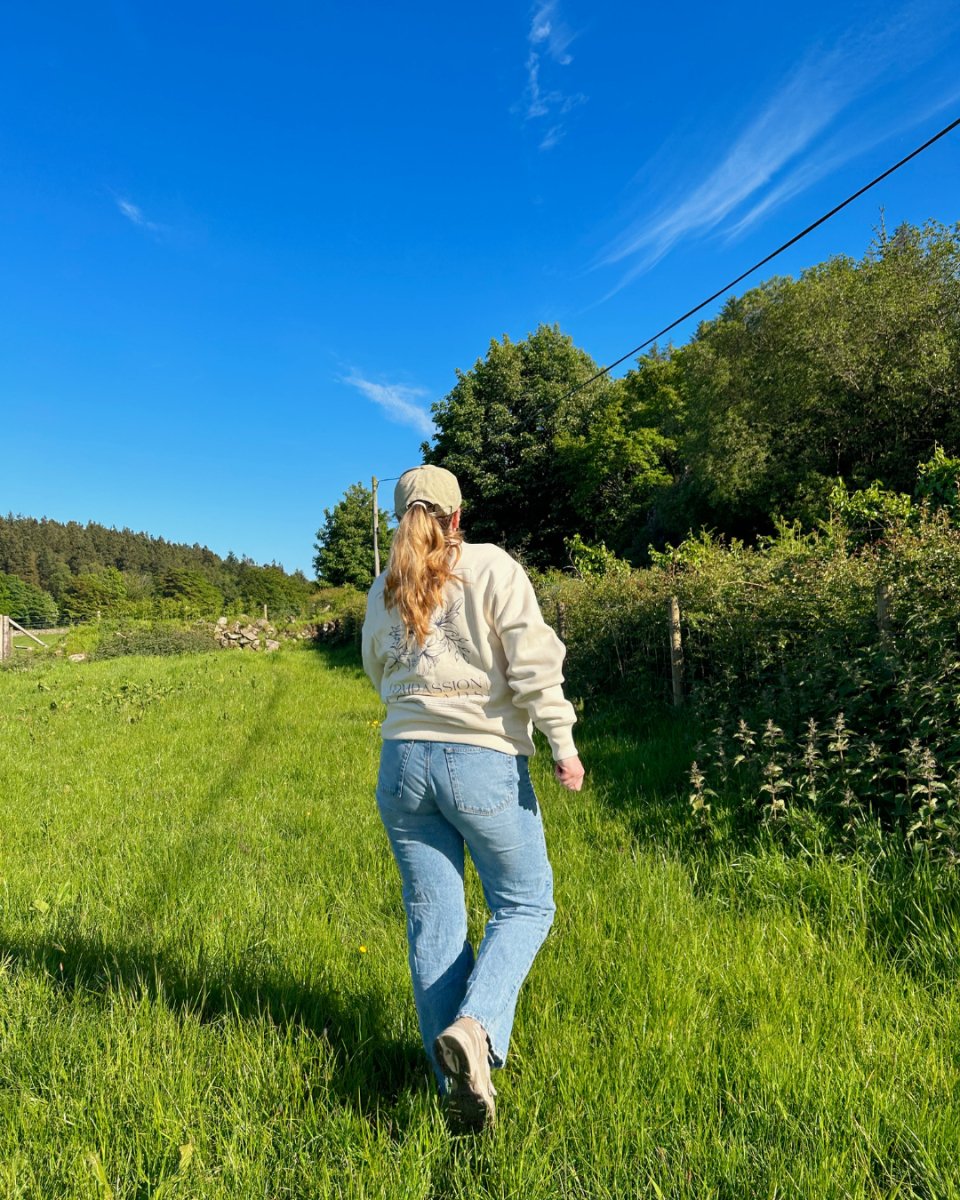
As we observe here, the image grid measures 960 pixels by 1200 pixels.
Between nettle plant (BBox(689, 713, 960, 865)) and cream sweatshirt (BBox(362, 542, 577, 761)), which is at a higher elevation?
cream sweatshirt (BBox(362, 542, 577, 761))

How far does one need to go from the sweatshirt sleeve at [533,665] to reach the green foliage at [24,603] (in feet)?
264

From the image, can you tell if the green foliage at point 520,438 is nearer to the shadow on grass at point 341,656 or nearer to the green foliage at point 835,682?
the shadow on grass at point 341,656

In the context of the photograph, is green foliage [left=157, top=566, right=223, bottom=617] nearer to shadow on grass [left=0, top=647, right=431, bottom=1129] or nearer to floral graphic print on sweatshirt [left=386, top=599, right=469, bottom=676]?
shadow on grass [left=0, top=647, right=431, bottom=1129]

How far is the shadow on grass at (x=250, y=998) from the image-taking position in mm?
1921

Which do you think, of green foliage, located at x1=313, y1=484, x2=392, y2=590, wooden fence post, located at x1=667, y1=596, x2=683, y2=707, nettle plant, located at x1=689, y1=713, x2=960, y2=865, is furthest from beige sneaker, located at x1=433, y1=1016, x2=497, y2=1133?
green foliage, located at x1=313, y1=484, x2=392, y2=590

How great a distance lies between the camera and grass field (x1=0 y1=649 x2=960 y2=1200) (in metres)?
1.54

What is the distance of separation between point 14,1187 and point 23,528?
398ft

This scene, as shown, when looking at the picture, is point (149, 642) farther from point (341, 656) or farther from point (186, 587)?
point (186, 587)

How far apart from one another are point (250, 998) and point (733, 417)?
26.4m

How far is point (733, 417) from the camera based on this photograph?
25000 mm

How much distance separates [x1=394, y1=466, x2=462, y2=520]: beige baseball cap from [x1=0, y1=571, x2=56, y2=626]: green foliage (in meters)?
80.1

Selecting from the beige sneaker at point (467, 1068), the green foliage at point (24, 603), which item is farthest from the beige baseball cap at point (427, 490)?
the green foliage at point (24, 603)

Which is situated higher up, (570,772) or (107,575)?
(107,575)

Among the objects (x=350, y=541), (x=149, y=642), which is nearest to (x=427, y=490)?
(x=149, y=642)
